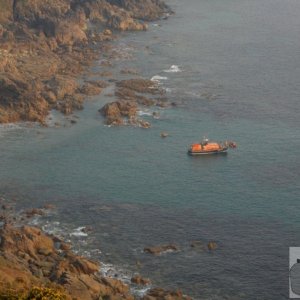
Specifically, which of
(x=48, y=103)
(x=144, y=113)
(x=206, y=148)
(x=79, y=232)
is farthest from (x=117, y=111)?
(x=79, y=232)

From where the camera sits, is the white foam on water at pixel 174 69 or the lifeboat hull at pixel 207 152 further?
the white foam on water at pixel 174 69

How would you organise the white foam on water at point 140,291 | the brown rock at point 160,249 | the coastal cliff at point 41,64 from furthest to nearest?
the coastal cliff at point 41,64, the brown rock at point 160,249, the white foam on water at point 140,291

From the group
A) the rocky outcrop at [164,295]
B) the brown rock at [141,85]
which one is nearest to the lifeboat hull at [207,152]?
the brown rock at [141,85]

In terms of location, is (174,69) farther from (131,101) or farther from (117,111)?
(117,111)

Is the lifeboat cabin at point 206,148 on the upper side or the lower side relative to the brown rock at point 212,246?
upper

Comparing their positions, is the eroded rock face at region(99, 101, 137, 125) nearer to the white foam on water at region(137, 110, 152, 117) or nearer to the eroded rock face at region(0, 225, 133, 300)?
the white foam on water at region(137, 110, 152, 117)

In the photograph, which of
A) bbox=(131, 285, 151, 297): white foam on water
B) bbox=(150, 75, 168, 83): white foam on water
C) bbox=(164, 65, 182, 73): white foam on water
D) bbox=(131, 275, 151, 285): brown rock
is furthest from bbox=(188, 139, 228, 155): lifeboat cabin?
bbox=(164, 65, 182, 73): white foam on water

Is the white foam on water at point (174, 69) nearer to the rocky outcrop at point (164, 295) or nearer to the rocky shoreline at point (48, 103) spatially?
the rocky shoreline at point (48, 103)
